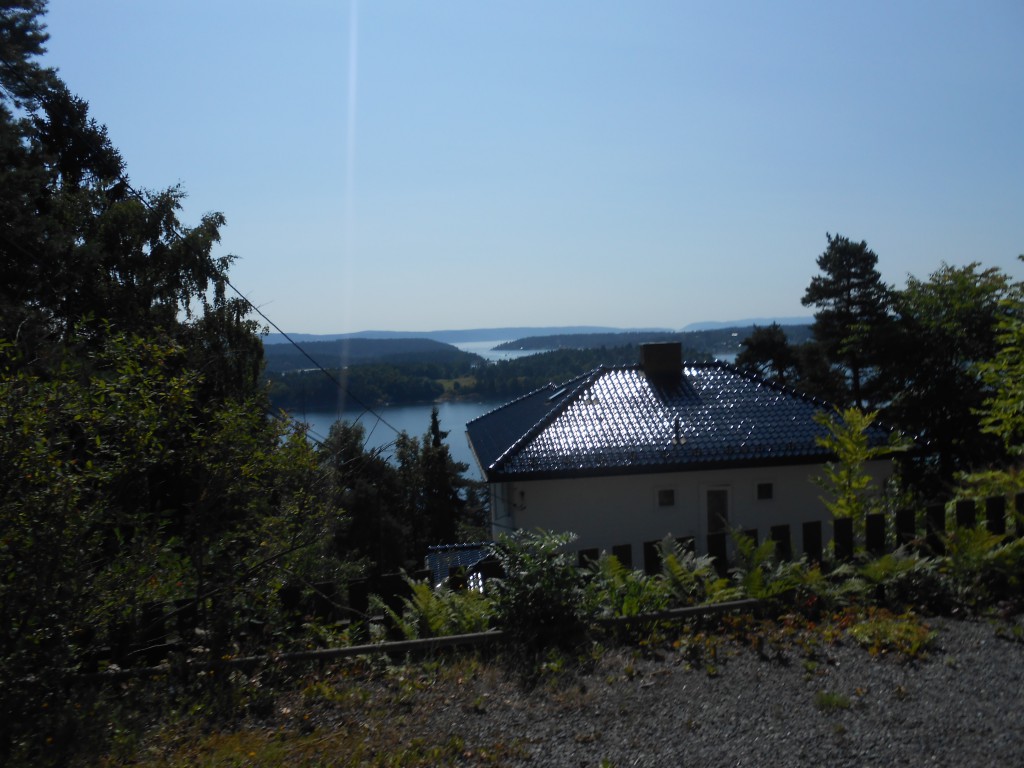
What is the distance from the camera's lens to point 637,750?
3109mm

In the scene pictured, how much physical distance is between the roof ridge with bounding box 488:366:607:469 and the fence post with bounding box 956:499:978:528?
27.5 feet

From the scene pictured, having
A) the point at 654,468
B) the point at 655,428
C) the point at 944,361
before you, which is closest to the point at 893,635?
the point at 654,468

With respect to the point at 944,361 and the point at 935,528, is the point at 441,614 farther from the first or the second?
the point at 944,361

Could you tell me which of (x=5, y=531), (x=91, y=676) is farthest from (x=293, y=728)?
(x=5, y=531)

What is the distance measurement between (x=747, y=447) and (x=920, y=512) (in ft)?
29.8

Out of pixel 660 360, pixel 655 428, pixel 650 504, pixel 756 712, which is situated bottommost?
pixel 650 504

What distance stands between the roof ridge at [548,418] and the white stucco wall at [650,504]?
1.84 feet

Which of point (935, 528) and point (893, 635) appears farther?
point (935, 528)

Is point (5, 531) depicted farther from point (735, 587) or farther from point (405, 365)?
point (405, 365)

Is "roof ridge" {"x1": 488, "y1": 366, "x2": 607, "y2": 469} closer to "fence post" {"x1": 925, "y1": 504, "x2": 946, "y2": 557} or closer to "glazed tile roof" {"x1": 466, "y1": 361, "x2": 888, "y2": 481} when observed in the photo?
"glazed tile roof" {"x1": 466, "y1": 361, "x2": 888, "y2": 481}

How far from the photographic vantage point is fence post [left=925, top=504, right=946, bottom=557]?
5121 millimetres

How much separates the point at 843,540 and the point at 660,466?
335 inches

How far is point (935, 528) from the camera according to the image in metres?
5.12

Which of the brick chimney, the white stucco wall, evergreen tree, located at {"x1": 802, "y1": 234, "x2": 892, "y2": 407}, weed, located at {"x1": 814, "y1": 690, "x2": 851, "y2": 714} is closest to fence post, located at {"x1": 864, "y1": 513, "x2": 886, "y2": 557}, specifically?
weed, located at {"x1": 814, "y1": 690, "x2": 851, "y2": 714}
